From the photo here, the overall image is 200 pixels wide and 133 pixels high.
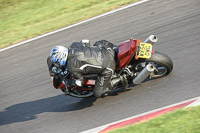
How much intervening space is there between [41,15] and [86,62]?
7058 mm

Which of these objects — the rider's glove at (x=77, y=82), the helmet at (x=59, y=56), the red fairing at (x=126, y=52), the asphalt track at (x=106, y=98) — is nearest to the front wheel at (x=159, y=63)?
the asphalt track at (x=106, y=98)

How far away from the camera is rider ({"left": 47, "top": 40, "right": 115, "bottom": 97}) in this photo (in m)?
6.17

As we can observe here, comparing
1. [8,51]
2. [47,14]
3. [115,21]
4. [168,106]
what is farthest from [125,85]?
[47,14]

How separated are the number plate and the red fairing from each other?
121 millimetres

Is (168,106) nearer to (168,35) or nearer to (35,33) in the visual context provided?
(168,35)

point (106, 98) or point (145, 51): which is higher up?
point (145, 51)

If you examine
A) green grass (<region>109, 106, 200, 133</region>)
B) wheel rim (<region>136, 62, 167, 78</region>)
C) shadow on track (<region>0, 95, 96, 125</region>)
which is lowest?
shadow on track (<region>0, 95, 96, 125</region>)

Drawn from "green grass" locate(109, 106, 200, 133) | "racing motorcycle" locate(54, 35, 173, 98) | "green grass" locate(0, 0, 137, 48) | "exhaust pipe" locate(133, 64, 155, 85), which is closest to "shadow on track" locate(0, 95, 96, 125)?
"racing motorcycle" locate(54, 35, 173, 98)

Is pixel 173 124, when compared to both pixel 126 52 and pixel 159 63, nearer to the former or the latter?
pixel 159 63

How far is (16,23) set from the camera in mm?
12547

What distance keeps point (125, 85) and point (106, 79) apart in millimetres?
538

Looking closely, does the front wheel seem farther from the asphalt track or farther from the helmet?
the helmet

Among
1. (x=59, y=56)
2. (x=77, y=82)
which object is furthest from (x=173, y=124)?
(x=59, y=56)

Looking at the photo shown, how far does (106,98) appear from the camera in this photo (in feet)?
23.4
